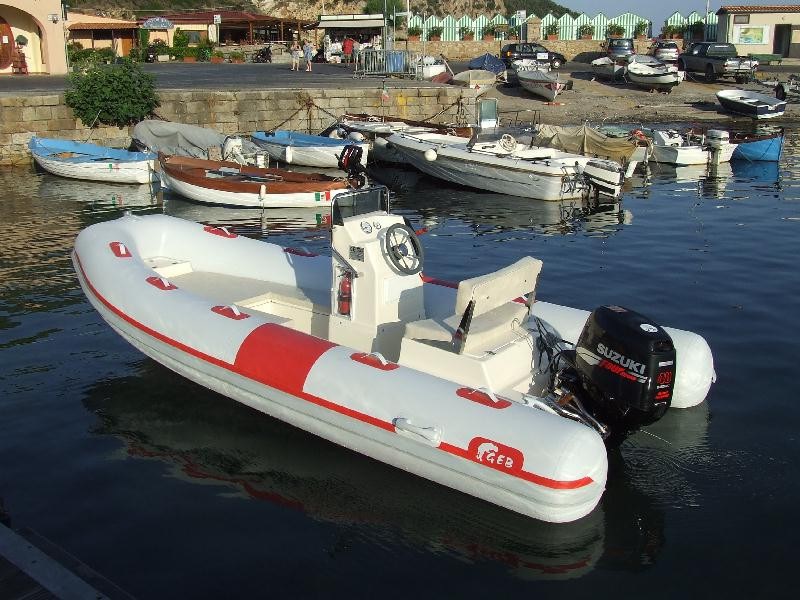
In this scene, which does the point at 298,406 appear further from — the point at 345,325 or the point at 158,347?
the point at 158,347

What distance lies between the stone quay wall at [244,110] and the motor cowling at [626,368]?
2235 cm

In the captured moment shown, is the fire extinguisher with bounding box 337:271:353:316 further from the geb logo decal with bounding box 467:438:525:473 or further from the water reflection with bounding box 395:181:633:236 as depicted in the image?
the water reflection with bounding box 395:181:633:236

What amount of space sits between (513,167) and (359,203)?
1255 cm

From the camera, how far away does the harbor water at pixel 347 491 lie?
6.38 m

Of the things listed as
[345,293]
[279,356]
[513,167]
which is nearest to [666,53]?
[513,167]

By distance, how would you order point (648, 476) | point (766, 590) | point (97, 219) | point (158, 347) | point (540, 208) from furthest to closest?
point (540, 208)
point (97, 219)
point (158, 347)
point (648, 476)
point (766, 590)

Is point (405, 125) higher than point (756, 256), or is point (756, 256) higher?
point (405, 125)

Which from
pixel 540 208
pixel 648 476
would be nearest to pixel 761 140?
pixel 540 208

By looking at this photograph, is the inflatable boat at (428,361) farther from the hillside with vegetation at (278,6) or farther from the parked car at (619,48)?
the hillside with vegetation at (278,6)

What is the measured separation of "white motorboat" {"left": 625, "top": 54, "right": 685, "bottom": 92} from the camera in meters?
37.8

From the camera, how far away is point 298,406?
7.86m

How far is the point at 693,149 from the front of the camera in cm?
2523

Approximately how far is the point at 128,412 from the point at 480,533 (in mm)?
4198

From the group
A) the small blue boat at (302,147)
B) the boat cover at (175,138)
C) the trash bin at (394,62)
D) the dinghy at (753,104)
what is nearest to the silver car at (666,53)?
the dinghy at (753,104)
